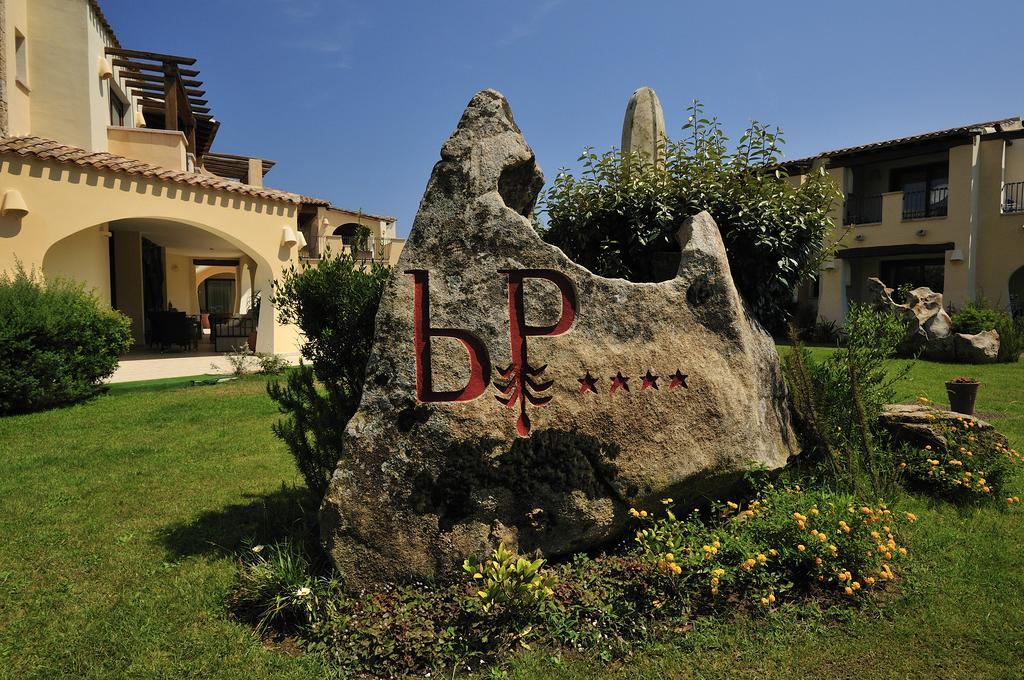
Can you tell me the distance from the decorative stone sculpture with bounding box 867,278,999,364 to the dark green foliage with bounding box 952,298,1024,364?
0.27 meters

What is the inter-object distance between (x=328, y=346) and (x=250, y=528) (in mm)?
1666

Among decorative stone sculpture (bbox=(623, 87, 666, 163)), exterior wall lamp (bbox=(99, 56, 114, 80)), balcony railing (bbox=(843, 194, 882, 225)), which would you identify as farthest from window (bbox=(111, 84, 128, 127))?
balcony railing (bbox=(843, 194, 882, 225))

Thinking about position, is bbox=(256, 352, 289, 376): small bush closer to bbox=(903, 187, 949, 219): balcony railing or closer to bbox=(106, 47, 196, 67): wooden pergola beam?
bbox=(106, 47, 196, 67): wooden pergola beam

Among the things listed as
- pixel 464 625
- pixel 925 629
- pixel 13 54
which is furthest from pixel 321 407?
pixel 13 54

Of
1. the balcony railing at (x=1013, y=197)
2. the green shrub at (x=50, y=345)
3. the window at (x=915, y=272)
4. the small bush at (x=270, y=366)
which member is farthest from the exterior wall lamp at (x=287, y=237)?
the balcony railing at (x=1013, y=197)

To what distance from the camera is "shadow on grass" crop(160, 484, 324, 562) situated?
4.30m

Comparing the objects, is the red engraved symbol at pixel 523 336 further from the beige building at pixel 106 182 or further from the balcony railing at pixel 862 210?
the balcony railing at pixel 862 210

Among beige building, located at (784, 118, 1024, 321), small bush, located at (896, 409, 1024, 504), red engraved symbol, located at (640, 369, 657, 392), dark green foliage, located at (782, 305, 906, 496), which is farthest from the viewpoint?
beige building, located at (784, 118, 1024, 321)

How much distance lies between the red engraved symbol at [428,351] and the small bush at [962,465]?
3721mm

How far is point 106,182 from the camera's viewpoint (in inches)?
472

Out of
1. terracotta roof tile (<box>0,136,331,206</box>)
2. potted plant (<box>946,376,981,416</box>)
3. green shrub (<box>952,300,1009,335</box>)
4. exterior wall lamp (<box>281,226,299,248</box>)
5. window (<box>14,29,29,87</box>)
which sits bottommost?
potted plant (<box>946,376,981,416</box>)

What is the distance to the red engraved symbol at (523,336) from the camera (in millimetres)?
3680

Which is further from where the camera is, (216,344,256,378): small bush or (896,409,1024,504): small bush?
(216,344,256,378): small bush

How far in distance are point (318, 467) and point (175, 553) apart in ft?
3.93
